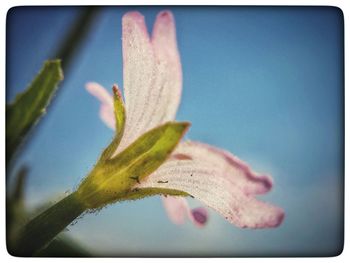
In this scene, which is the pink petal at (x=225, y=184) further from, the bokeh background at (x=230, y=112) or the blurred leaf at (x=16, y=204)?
the blurred leaf at (x=16, y=204)

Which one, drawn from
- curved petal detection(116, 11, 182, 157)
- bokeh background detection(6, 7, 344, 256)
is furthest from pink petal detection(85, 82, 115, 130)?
curved petal detection(116, 11, 182, 157)

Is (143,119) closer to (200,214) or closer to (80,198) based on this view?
(80,198)

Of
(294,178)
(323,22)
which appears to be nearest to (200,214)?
(294,178)

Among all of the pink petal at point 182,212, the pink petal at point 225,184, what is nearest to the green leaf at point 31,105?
the pink petal at point 225,184

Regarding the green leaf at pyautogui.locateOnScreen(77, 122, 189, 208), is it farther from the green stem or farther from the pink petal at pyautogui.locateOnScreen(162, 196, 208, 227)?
the pink petal at pyautogui.locateOnScreen(162, 196, 208, 227)

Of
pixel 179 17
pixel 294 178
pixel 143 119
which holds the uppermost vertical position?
pixel 179 17

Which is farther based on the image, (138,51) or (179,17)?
(179,17)
